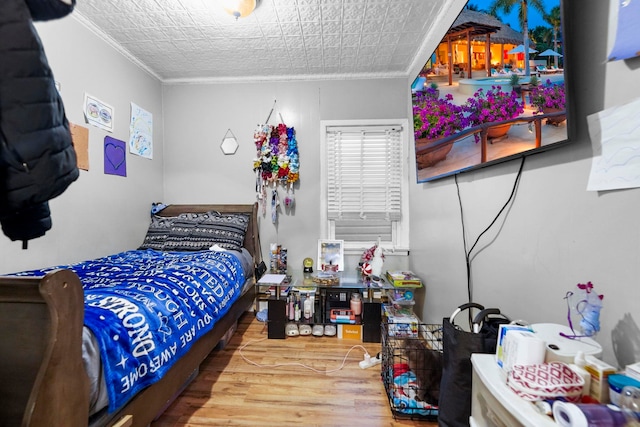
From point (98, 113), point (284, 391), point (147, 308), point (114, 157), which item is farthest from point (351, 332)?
point (98, 113)

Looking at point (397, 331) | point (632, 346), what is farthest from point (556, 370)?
point (397, 331)

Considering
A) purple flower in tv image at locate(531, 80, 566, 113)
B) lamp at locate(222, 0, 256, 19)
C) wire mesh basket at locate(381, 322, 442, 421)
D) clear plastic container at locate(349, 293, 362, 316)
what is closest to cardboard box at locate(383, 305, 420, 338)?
wire mesh basket at locate(381, 322, 442, 421)

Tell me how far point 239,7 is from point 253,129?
48.8 inches

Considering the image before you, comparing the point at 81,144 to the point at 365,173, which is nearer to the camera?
the point at 81,144

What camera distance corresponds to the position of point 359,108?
2.91m

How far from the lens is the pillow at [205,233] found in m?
2.54

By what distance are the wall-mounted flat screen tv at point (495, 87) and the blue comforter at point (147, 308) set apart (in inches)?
69.0

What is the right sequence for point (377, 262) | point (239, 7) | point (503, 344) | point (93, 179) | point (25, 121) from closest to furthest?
1. point (25, 121)
2. point (503, 344)
3. point (239, 7)
4. point (93, 179)
5. point (377, 262)

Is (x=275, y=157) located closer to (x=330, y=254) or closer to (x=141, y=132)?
(x=330, y=254)

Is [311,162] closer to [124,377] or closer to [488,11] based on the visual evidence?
[488,11]

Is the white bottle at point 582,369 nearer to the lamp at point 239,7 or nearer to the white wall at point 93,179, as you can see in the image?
the lamp at point 239,7

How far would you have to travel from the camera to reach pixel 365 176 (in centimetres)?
293

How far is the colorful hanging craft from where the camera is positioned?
286cm

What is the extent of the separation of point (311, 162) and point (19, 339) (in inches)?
97.0
